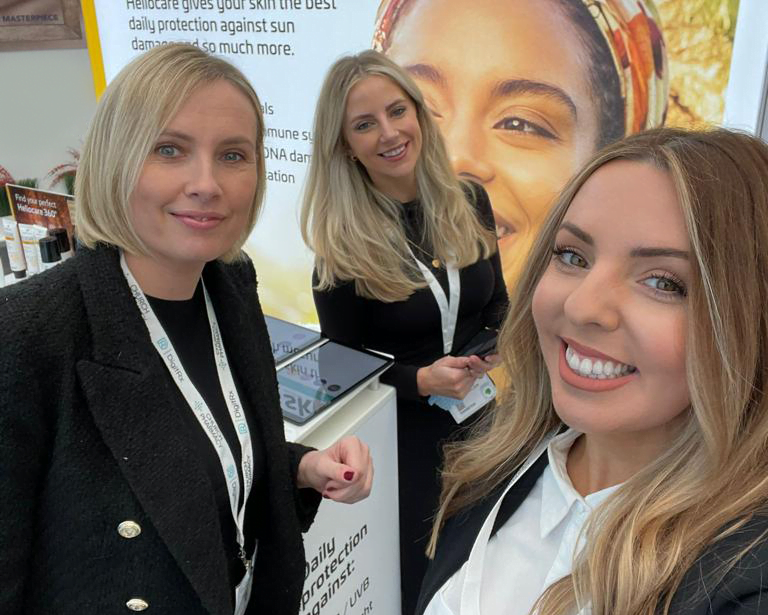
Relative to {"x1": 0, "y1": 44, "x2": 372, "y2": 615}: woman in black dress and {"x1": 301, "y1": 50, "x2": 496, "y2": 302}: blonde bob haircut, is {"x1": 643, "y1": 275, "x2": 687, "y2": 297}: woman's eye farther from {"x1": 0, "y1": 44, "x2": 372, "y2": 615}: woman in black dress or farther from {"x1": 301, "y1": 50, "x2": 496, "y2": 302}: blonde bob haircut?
{"x1": 301, "y1": 50, "x2": 496, "y2": 302}: blonde bob haircut

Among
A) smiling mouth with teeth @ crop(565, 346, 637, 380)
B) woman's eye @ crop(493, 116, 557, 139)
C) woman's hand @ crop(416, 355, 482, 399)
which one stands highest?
woman's eye @ crop(493, 116, 557, 139)

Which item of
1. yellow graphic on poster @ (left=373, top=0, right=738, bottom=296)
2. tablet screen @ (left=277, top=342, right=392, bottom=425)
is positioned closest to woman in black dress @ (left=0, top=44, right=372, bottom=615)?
tablet screen @ (left=277, top=342, right=392, bottom=425)

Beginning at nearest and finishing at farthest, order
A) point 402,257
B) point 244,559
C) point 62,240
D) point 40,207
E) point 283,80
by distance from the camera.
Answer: point 244,559
point 402,257
point 62,240
point 40,207
point 283,80

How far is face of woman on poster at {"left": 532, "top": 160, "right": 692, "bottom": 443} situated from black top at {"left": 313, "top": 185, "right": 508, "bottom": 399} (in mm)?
932

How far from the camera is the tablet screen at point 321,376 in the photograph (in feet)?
4.99

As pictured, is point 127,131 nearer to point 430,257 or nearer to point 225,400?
point 225,400

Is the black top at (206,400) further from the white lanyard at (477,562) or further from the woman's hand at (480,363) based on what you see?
the woman's hand at (480,363)

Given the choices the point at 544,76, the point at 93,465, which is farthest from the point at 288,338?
the point at 544,76

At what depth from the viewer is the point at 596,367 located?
756 mm

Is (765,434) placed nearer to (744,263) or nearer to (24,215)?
(744,263)

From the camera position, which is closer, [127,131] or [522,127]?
[127,131]

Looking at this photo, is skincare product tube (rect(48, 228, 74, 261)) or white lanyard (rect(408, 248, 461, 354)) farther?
skincare product tube (rect(48, 228, 74, 261))

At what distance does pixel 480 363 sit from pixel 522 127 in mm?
1226

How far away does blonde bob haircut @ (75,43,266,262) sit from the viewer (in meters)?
0.94
